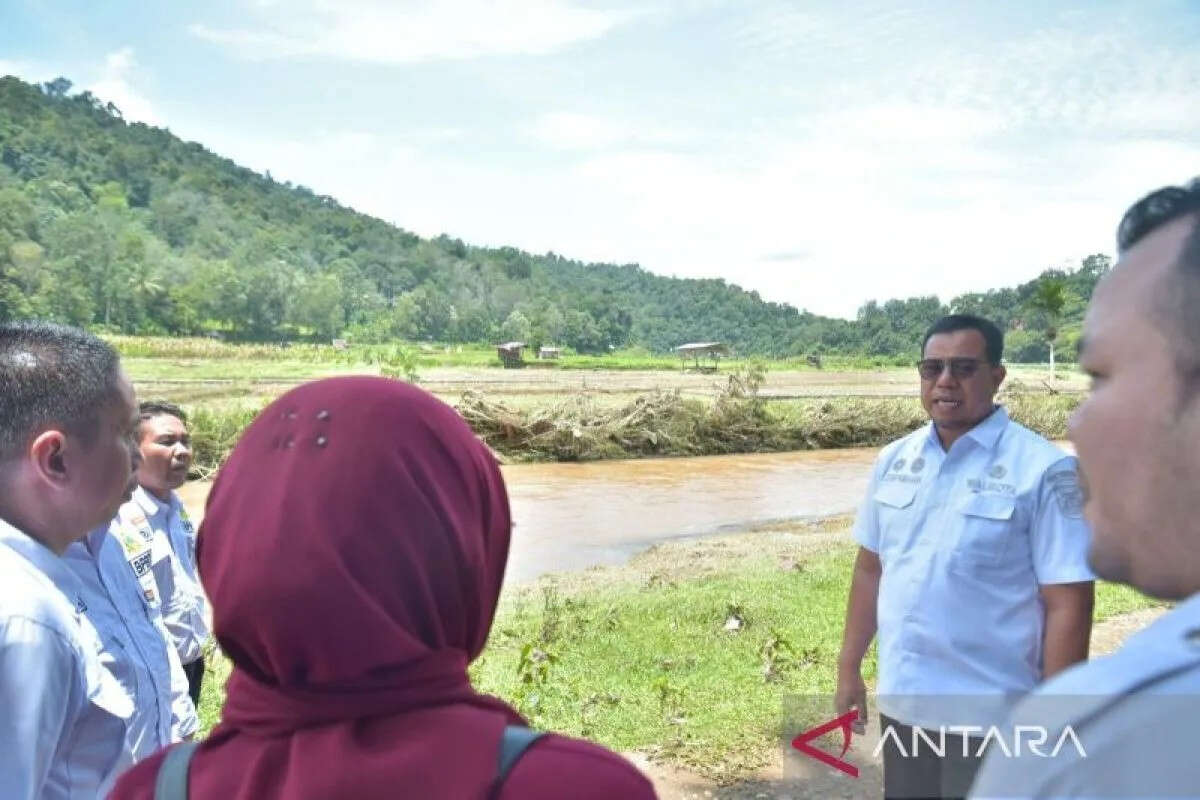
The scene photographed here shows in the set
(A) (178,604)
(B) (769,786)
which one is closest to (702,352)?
(B) (769,786)

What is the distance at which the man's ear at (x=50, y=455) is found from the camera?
6.05 feet

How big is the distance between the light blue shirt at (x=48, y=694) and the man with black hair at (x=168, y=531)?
67.9 inches

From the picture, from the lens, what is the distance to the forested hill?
57.5 m

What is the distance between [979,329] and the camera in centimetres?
310

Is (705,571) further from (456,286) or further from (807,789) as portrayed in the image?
(456,286)

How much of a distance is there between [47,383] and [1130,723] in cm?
195

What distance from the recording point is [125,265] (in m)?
59.5

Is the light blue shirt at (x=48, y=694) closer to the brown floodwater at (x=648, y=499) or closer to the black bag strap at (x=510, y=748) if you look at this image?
the black bag strap at (x=510, y=748)

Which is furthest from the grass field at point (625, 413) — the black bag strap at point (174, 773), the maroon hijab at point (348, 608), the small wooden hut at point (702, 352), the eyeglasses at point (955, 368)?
the small wooden hut at point (702, 352)

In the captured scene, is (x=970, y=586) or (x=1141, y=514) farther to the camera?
(x=970, y=586)

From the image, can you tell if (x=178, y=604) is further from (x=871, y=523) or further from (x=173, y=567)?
(x=871, y=523)

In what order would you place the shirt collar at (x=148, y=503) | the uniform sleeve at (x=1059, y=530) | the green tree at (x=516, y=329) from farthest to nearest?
1. the green tree at (x=516, y=329)
2. the shirt collar at (x=148, y=503)
3. the uniform sleeve at (x=1059, y=530)

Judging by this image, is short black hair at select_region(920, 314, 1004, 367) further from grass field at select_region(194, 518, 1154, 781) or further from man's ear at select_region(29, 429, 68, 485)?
man's ear at select_region(29, 429, 68, 485)

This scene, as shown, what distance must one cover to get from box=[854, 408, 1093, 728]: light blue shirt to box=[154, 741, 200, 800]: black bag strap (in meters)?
2.17
